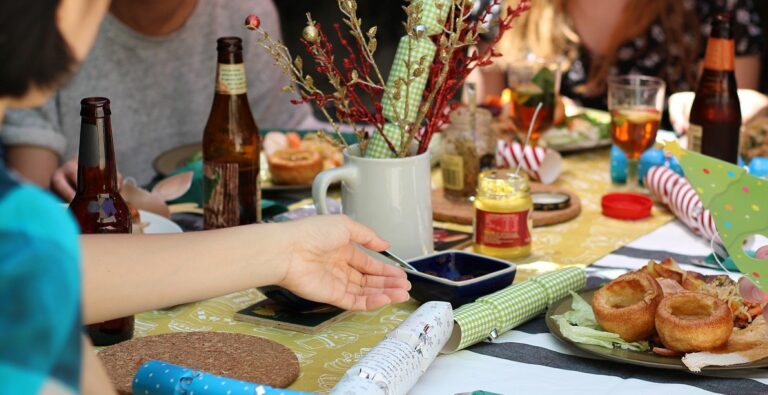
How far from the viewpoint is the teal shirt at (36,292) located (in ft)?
1.77

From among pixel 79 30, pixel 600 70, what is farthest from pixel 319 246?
pixel 600 70

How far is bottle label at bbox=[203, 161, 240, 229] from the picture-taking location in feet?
5.23

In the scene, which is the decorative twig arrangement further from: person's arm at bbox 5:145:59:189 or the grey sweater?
the grey sweater

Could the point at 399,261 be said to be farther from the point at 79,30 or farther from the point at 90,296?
the point at 79,30

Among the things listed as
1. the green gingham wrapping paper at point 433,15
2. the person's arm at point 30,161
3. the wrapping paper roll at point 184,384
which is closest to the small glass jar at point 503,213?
the green gingham wrapping paper at point 433,15

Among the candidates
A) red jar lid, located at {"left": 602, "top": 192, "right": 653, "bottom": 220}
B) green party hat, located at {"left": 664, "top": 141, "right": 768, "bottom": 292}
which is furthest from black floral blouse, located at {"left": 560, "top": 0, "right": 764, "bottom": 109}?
green party hat, located at {"left": 664, "top": 141, "right": 768, "bottom": 292}

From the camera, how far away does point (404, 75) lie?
4.97 feet

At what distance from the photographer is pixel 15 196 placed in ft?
1.86

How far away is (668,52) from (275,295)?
6.69ft

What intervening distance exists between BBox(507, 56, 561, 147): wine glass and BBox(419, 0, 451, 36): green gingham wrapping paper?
832 millimetres

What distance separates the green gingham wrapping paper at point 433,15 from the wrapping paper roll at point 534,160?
1.93 feet

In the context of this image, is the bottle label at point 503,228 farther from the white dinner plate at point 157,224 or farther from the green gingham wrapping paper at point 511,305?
the white dinner plate at point 157,224

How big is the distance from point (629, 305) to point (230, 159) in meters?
0.72

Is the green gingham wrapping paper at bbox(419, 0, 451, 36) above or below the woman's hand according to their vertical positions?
above
